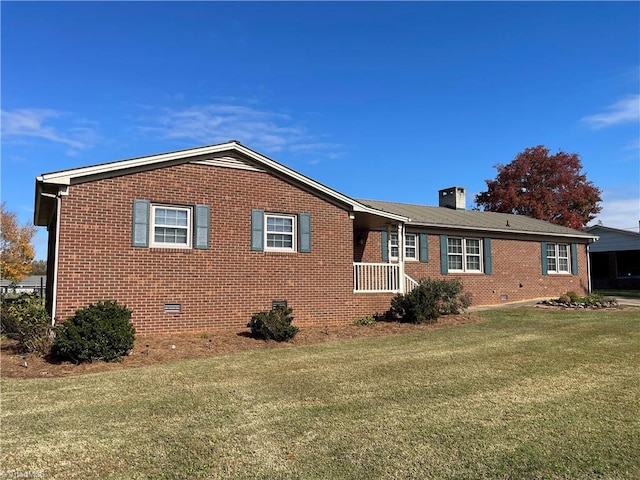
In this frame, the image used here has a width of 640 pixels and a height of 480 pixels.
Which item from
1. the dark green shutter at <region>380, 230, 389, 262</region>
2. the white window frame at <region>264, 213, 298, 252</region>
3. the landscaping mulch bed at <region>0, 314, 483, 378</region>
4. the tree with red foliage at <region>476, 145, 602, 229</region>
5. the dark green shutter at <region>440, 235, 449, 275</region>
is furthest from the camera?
the tree with red foliage at <region>476, 145, 602, 229</region>

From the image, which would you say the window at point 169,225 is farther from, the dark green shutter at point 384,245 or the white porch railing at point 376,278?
the dark green shutter at point 384,245

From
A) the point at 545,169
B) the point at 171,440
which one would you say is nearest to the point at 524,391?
the point at 171,440

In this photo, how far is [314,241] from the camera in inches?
529

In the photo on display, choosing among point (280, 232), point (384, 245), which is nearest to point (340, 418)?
point (280, 232)

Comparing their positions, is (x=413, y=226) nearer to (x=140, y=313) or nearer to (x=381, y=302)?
(x=381, y=302)

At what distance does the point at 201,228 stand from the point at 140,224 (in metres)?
1.41

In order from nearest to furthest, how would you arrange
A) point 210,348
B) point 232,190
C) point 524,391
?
point 524,391, point 210,348, point 232,190

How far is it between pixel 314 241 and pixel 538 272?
42.5 ft

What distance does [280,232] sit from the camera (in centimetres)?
1309

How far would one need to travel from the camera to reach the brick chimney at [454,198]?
81.7ft

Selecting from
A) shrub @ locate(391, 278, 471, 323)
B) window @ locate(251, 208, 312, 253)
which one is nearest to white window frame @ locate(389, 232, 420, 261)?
shrub @ locate(391, 278, 471, 323)

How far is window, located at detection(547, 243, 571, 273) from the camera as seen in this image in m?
22.7

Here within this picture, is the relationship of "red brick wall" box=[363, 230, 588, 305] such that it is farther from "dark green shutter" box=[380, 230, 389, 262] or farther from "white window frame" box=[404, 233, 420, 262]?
"white window frame" box=[404, 233, 420, 262]

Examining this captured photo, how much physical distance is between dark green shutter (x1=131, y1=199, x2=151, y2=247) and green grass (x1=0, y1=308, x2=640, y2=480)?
12.2 ft
